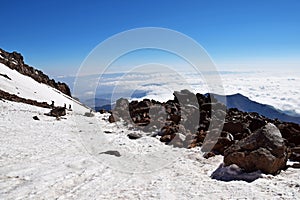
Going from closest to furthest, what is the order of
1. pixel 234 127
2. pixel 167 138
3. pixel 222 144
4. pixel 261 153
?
pixel 261 153
pixel 222 144
pixel 234 127
pixel 167 138

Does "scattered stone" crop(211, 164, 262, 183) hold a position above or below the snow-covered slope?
below

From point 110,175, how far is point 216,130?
367 inches

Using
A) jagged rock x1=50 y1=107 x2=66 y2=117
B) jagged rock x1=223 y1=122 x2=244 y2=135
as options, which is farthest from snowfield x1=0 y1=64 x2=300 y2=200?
jagged rock x1=50 y1=107 x2=66 y2=117

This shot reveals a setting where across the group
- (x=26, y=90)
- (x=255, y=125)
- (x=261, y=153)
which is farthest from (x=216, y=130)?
(x=26, y=90)

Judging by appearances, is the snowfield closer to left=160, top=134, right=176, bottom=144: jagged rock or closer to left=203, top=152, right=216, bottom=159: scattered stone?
left=203, top=152, right=216, bottom=159: scattered stone

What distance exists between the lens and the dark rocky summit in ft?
40.1

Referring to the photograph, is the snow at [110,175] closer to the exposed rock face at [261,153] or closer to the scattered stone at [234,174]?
the scattered stone at [234,174]

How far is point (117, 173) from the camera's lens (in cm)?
1288

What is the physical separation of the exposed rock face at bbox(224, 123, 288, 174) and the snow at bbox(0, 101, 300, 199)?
1.83ft

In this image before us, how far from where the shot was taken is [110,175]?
40.9 ft

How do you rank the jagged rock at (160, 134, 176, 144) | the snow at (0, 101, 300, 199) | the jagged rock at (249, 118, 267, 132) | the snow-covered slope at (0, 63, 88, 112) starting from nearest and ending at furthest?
the snow at (0, 101, 300, 199)
the jagged rock at (160, 134, 176, 144)
the jagged rock at (249, 118, 267, 132)
the snow-covered slope at (0, 63, 88, 112)

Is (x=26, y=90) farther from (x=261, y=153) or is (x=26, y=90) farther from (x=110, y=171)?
(x=261, y=153)

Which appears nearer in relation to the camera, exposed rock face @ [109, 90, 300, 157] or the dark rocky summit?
the dark rocky summit

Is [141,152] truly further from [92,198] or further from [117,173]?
[92,198]
